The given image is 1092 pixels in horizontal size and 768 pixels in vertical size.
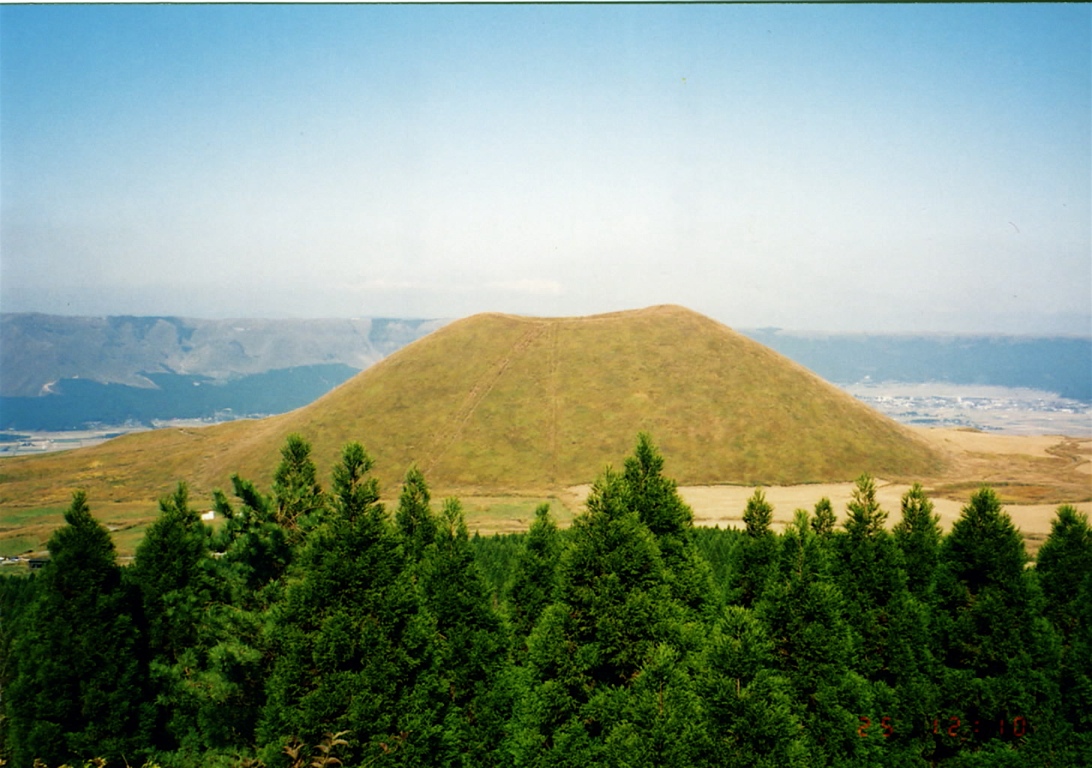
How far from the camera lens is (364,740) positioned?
57.9ft

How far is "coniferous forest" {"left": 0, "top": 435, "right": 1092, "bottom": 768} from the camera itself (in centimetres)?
1748

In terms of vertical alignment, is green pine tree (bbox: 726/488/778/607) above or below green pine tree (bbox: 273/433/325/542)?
below

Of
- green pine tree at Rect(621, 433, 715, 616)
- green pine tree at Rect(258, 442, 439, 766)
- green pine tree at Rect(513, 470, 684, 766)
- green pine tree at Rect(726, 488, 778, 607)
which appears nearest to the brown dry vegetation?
green pine tree at Rect(726, 488, 778, 607)

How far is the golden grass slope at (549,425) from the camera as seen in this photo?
102750mm

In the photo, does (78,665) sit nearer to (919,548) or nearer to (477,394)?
(919,548)

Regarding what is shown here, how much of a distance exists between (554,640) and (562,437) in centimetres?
9395

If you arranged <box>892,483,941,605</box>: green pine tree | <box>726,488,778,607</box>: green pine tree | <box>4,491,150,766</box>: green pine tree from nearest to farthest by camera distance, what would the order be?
<box>4,491,150,766</box>: green pine tree → <box>726,488,778,607</box>: green pine tree → <box>892,483,941,605</box>: green pine tree

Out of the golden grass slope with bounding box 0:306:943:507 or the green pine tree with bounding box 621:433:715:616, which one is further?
the golden grass slope with bounding box 0:306:943:507

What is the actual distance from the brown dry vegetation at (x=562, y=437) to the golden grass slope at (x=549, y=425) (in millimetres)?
346

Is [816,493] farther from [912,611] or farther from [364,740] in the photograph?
[364,740]

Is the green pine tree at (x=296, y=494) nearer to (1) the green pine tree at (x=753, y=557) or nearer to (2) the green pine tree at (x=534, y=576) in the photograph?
(2) the green pine tree at (x=534, y=576)

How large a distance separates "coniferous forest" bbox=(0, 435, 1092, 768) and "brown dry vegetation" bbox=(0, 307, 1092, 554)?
54261mm
